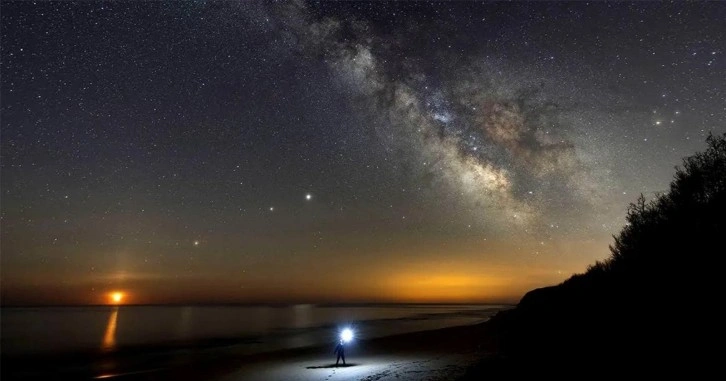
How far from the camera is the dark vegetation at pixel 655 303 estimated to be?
14227 mm

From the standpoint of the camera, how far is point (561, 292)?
34625 mm

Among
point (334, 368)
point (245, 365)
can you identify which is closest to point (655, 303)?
point (334, 368)

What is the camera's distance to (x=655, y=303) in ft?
58.7

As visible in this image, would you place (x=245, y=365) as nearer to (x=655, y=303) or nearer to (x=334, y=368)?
(x=334, y=368)

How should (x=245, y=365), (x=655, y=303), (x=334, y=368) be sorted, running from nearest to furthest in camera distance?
1. (x=655, y=303)
2. (x=334, y=368)
3. (x=245, y=365)

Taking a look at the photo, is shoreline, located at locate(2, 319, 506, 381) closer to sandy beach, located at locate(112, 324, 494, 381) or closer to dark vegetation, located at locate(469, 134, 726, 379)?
sandy beach, located at locate(112, 324, 494, 381)

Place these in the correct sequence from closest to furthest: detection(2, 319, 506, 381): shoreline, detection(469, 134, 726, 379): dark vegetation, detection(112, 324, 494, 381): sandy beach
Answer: detection(469, 134, 726, 379): dark vegetation
detection(112, 324, 494, 381): sandy beach
detection(2, 319, 506, 381): shoreline

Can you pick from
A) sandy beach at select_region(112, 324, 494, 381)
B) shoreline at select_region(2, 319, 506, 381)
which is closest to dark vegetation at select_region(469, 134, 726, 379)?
sandy beach at select_region(112, 324, 494, 381)

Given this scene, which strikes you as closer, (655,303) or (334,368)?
(655,303)

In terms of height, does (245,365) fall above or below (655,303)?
below

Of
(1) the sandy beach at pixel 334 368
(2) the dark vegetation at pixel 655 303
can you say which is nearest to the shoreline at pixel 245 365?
(1) the sandy beach at pixel 334 368

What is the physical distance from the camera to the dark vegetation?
14227mm

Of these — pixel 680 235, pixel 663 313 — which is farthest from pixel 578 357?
pixel 680 235

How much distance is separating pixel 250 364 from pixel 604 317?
2660 centimetres
